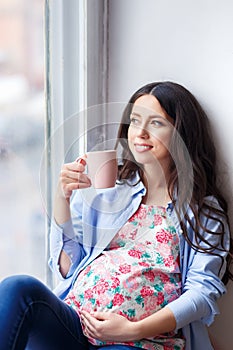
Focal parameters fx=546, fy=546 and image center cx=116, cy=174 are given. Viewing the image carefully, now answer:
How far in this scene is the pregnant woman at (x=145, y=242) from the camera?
46.4 inches

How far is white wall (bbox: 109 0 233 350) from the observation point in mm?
1296

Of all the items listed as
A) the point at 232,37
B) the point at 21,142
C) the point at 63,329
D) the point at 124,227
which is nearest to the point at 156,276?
the point at 124,227

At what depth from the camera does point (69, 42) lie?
56.8 inches

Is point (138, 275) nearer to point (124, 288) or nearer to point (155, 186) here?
point (124, 288)

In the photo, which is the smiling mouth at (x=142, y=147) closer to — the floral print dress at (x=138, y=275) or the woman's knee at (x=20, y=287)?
the floral print dress at (x=138, y=275)

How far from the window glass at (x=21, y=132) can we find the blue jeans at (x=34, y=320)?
0.87 ft

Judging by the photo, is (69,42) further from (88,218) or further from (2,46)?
(88,218)

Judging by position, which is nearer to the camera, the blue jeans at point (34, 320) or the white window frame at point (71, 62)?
the blue jeans at point (34, 320)

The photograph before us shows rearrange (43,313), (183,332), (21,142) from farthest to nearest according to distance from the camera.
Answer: (21,142) → (183,332) → (43,313)

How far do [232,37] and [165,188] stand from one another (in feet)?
1.26


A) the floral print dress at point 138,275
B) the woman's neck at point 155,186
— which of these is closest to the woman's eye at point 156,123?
the woman's neck at point 155,186

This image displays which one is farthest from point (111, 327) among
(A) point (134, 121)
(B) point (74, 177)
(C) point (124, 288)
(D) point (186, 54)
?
(D) point (186, 54)

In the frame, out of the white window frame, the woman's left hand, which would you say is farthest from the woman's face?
the woman's left hand

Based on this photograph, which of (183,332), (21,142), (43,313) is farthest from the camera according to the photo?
(21,142)
